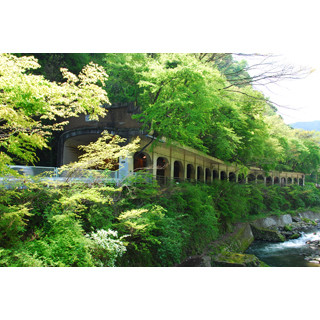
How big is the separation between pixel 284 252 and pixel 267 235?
11.3 ft

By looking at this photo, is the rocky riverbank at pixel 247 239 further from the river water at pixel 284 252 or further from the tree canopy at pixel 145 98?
the tree canopy at pixel 145 98

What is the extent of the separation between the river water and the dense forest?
237cm

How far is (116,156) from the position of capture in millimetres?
9305

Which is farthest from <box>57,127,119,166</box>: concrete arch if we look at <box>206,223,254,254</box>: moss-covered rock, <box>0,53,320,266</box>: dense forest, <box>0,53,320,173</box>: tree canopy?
<box>206,223,254,254</box>: moss-covered rock

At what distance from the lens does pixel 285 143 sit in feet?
85.0

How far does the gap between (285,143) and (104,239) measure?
77.0ft

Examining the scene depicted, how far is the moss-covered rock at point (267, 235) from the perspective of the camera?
18344 mm

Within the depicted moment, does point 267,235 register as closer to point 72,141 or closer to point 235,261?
point 235,261

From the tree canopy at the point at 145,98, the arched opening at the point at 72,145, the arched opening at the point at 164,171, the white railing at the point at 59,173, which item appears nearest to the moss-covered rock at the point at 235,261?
the arched opening at the point at 164,171

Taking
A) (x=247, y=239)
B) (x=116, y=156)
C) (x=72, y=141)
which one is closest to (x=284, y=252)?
(x=247, y=239)

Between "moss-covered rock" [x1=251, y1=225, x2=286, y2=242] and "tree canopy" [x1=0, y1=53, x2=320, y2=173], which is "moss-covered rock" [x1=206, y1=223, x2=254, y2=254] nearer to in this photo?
"moss-covered rock" [x1=251, y1=225, x2=286, y2=242]

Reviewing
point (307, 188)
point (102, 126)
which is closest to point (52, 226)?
point (102, 126)

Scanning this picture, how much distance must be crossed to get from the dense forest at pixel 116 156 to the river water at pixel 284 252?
7.77ft

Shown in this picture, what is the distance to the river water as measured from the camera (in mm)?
12916
